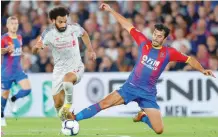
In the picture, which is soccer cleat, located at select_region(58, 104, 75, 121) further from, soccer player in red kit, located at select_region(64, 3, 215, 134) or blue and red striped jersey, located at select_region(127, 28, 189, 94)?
blue and red striped jersey, located at select_region(127, 28, 189, 94)

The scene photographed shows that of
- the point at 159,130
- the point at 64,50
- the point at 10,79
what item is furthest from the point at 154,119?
the point at 10,79

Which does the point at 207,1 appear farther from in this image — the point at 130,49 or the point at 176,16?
the point at 130,49

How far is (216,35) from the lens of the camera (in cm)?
1881

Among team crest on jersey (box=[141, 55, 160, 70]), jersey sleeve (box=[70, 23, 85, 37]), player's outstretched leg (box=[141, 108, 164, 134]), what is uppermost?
jersey sleeve (box=[70, 23, 85, 37])

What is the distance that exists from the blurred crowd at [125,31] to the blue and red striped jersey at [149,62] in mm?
5895

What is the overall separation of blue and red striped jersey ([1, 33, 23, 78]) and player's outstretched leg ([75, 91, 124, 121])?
4158 mm

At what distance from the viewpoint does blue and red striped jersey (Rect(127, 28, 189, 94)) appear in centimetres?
1231

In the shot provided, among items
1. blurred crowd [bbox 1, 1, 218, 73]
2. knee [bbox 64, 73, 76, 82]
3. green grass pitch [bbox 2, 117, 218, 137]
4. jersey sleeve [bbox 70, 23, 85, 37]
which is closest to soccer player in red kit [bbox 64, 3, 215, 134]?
green grass pitch [bbox 2, 117, 218, 137]

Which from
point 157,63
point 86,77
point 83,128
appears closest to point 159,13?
point 86,77

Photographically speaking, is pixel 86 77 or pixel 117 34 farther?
pixel 117 34

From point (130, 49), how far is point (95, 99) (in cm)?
172

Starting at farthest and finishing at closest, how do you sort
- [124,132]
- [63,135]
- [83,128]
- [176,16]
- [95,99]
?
[176,16] → [95,99] → [83,128] → [124,132] → [63,135]

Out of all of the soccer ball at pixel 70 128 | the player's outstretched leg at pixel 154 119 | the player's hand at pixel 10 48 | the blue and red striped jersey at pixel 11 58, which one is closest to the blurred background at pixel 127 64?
the blue and red striped jersey at pixel 11 58

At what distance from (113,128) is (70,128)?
102 inches
